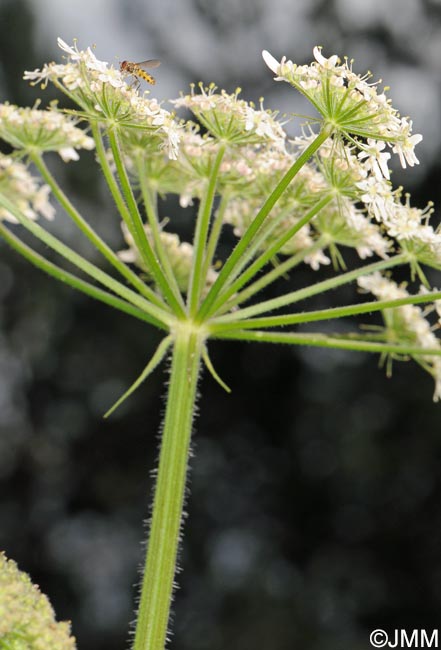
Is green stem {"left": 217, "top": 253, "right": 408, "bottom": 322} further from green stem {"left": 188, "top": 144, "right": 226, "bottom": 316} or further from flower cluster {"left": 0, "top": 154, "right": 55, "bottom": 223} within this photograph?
flower cluster {"left": 0, "top": 154, "right": 55, "bottom": 223}

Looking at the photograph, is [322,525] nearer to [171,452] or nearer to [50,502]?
[50,502]

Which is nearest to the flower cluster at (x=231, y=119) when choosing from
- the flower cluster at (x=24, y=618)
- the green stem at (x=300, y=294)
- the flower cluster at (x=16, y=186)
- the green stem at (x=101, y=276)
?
the green stem at (x=300, y=294)

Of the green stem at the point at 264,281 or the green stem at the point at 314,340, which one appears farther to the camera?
the green stem at the point at 264,281

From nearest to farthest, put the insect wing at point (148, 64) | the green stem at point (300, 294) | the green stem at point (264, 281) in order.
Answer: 1. the green stem at point (300, 294)
2. the green stem at point (264, 281)
3. the insect wing at point (148, 64)

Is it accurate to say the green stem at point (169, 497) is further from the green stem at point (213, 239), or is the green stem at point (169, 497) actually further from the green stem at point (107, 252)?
the green stem at point (213, 239)

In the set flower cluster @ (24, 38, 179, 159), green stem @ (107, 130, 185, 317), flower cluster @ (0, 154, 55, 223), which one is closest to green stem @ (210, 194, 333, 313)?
green stem @ (107, 130, 185, 317)

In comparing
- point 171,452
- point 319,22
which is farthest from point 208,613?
point 171,452

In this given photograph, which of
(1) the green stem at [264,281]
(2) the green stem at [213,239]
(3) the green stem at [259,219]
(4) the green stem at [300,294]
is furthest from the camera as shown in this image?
(2) the green stem at [213,239]
